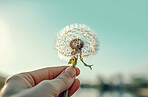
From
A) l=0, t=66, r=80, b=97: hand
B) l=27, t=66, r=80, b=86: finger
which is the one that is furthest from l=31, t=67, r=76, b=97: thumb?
l=27, t=66, r=80, b=86: finger

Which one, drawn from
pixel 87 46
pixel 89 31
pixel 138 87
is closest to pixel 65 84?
pixel 87 46

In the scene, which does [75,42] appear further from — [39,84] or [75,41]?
[39,84]

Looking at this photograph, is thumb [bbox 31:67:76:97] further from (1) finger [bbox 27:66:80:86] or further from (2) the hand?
(1) finger [bbox 27:66:80:86]

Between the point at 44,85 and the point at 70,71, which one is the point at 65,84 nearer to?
the point at 70,71

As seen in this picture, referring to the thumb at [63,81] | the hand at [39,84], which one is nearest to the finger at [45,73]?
the hand at [39,84]

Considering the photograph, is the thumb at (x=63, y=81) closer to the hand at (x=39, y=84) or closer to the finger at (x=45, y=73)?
the hand at (x=39, y=84)

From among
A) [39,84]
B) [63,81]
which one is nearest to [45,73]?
[63,81]
